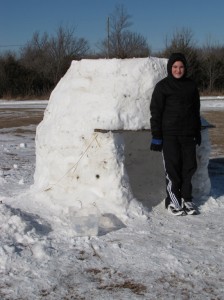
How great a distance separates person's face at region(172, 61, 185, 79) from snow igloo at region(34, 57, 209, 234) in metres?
0.35

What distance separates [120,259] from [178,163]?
145cm

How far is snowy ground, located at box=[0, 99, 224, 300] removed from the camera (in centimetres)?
331

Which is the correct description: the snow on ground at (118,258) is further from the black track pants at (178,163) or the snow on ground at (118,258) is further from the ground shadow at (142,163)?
the ground shadow at (142,163)

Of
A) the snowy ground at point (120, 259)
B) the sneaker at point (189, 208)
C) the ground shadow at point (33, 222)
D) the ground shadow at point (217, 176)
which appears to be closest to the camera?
the snowy ground at point (120, 259)

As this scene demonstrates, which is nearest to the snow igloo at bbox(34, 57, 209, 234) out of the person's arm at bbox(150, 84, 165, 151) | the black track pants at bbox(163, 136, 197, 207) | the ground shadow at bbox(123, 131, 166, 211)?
the person's arm at bbox(150, 84, 165, 151)

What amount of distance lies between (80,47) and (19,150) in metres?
35.1

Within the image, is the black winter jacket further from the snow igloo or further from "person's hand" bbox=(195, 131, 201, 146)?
the snow igloo

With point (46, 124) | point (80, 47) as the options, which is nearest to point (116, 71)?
point (46, 124)

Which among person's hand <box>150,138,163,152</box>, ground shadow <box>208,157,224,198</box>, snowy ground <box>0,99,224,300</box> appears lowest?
ground shadow <box>208,157,224,198</box>

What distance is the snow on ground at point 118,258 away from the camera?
3316 millimetres

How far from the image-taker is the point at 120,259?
150 inches

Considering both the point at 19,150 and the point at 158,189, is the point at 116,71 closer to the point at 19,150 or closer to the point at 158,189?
the point at 158,189

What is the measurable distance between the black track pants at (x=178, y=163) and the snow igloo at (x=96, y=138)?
1.06 feet

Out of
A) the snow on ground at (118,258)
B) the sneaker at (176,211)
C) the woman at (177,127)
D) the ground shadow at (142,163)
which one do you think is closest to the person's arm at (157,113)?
the woman at (177,127)
